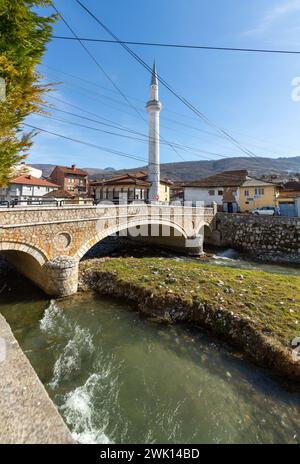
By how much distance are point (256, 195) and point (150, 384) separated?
111ft

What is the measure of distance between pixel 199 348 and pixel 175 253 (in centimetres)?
1593

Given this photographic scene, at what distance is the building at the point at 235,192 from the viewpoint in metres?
34.4

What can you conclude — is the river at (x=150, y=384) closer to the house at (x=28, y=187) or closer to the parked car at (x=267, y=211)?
the parked car at (x=267, y=211)

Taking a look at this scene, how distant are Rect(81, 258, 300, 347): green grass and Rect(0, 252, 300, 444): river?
1.53 metres

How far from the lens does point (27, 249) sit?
38.1ft

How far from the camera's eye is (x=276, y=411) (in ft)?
18.8

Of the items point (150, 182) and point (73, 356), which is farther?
point (150, 182)

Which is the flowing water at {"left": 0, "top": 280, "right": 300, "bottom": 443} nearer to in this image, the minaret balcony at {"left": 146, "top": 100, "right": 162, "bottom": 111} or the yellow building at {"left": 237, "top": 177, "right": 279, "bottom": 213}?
the yellow building at {"left": 237, "top": 177, "right": 279, "bottom": 213}

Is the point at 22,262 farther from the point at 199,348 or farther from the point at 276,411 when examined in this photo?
the point at 276,411

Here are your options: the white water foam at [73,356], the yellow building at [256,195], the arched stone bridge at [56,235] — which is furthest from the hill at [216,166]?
the white water foam at [73,356]

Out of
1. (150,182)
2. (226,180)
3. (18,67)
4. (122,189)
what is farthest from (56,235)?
(226,180)

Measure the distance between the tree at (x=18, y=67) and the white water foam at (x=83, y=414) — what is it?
6065 millimetres

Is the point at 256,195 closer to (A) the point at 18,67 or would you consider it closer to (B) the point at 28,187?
(A) the point at 18,67

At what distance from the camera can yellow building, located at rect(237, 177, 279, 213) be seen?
34062 mm
